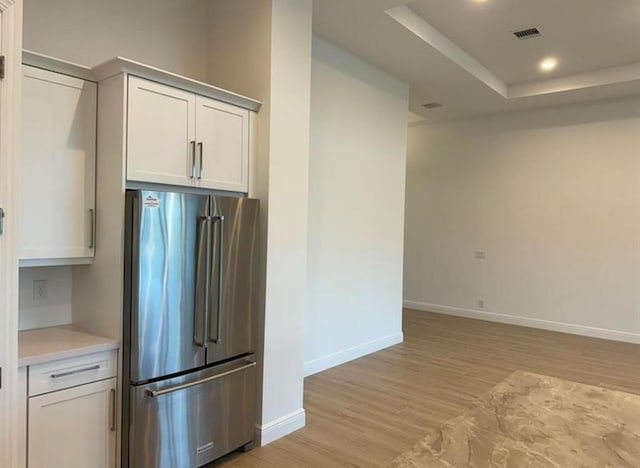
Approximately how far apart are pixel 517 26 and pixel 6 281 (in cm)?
456

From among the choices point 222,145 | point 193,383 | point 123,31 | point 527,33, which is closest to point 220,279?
point 193,383

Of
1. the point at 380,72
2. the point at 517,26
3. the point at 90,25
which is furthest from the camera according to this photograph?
the point at 380,72

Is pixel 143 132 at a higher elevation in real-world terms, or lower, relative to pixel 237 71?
lower

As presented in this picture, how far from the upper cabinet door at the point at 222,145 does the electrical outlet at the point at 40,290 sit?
104cm

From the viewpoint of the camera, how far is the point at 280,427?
10.3 ft

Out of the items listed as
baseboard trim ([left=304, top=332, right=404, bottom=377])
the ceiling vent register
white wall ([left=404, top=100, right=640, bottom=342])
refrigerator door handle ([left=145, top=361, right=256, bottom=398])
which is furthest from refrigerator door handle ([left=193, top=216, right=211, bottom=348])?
white wall ([left=404, top=100, right=640, bottom=342])

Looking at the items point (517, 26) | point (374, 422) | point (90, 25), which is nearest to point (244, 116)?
point (90, 25)

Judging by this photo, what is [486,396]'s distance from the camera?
3943 millimetres

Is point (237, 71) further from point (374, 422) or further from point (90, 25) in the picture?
point (374, 422)

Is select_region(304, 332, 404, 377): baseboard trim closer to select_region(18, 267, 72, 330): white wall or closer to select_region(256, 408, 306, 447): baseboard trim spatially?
select_region(256, 408, 306, 447): baseboard trim

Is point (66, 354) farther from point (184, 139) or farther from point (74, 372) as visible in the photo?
point (184, 139)

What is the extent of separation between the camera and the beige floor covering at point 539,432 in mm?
2891

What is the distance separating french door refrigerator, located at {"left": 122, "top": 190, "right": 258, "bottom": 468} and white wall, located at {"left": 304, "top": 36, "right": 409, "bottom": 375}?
1548 millimetres

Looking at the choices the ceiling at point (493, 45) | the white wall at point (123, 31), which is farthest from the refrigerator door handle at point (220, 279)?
the ceiling at point (493, 45)
